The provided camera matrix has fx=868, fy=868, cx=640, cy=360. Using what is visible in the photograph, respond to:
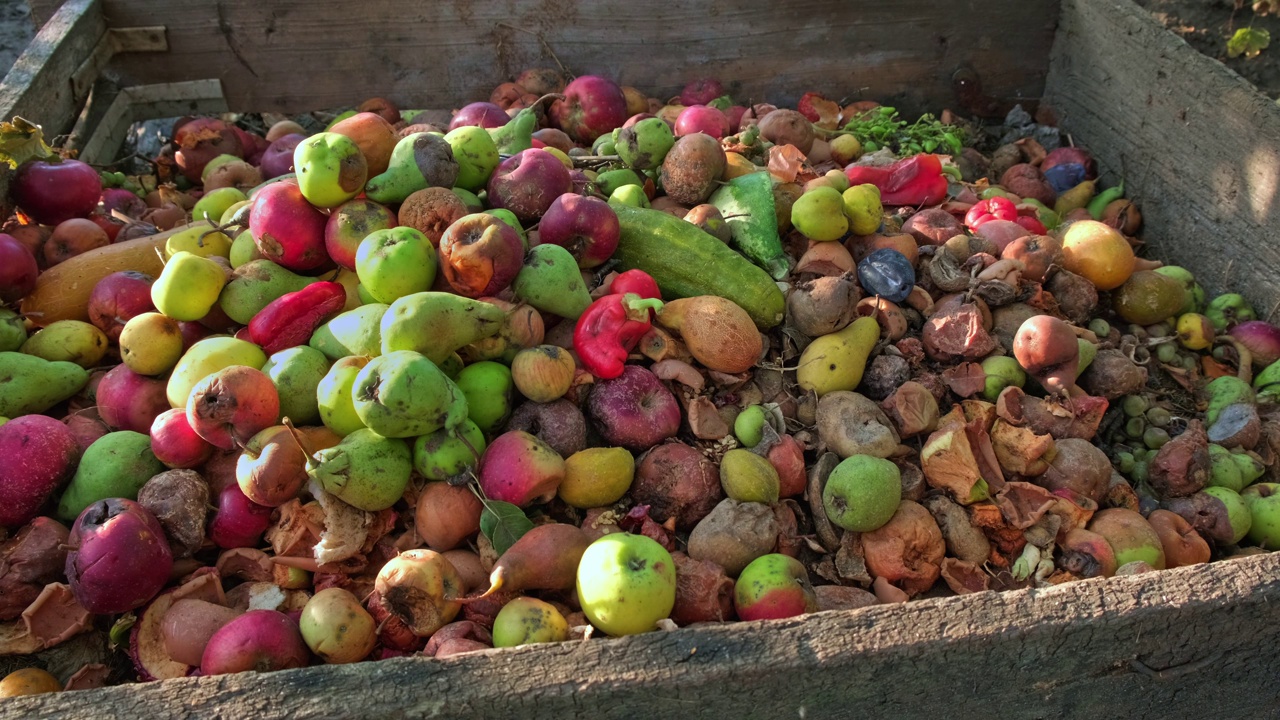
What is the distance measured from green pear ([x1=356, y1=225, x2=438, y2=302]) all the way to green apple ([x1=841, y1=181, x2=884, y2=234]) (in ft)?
4.92

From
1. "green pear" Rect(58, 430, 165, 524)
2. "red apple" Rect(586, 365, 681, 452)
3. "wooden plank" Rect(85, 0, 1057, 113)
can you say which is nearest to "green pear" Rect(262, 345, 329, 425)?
"green pear" Rect(58, 430, 165, 524)

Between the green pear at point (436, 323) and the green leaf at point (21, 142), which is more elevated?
the green leaf at point (21, 142)

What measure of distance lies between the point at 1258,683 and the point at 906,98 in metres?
3.58

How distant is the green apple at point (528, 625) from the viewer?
81.1 inches

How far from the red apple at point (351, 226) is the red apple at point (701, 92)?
2309mm

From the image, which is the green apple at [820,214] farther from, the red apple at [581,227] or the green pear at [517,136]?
the green pear at [517,136]

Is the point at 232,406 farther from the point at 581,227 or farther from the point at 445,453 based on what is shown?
the point at 581,227

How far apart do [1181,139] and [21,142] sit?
4.85 meters

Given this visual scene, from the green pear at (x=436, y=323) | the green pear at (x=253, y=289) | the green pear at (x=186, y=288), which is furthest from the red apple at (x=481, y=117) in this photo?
the green pear at (x=436, y=323)

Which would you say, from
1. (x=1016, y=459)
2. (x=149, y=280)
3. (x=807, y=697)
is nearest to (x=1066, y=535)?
(x=1016, y=459)

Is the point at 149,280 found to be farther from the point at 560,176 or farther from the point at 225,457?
the point at 560,176

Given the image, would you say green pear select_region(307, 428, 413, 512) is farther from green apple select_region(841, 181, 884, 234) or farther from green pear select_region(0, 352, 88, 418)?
green apple select_region(841, 181, 884, 234)

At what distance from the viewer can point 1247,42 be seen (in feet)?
17.8

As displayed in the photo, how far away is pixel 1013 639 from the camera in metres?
1.88
